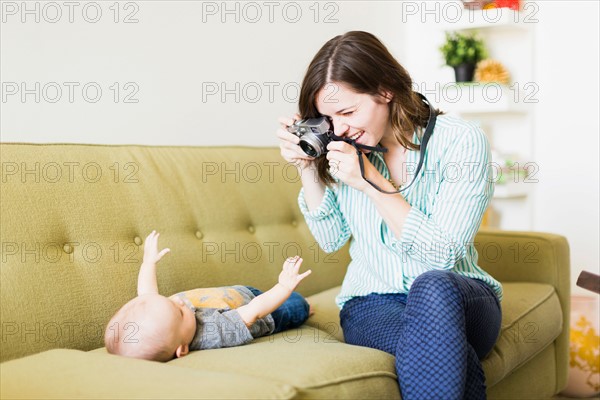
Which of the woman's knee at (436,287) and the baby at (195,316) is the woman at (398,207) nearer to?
the woman's knee at (436,287)

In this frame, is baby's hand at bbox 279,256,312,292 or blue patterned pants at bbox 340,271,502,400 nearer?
blue patterned pants at bbox 340,271,502,400

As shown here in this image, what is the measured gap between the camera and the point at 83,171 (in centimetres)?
171

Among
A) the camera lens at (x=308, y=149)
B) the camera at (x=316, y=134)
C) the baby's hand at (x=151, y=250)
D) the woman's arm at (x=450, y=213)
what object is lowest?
the baby's hand at (x=151, y=250)

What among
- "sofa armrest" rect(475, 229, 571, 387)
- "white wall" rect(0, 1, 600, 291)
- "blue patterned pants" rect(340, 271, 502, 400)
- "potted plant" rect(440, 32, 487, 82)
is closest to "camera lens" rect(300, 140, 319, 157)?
"blue patterned pants" rect(340, 271, 502, 400)

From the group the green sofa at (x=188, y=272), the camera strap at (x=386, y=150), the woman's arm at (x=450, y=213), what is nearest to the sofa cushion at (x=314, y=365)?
the green sofa at (x=188, y=272)

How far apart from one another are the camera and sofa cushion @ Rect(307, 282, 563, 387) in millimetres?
466

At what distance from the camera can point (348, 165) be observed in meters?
1.55

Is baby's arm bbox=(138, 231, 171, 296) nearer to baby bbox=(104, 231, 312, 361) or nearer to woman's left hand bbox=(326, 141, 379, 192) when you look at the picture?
baby bbox=(104, 231, 312, 361)

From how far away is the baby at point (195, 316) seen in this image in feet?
4.53

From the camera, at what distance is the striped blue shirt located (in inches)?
60.6

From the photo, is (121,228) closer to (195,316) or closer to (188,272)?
(188,272)

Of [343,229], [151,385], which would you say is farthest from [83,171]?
[151,385]

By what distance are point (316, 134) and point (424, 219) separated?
0.94 feet

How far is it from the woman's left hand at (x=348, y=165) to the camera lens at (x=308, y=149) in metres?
0.03
